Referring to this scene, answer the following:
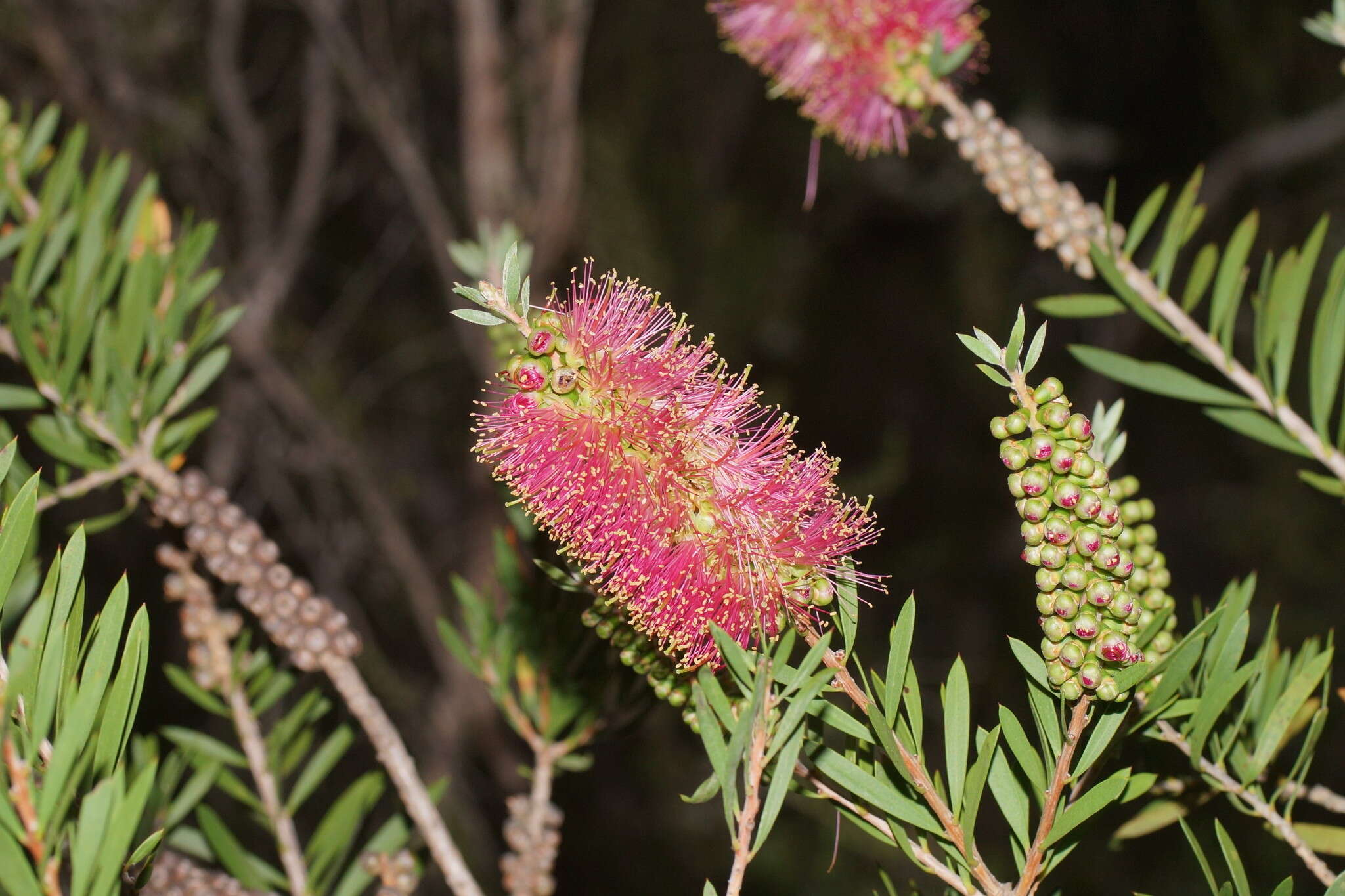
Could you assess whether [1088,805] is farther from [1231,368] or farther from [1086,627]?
[1231,368]

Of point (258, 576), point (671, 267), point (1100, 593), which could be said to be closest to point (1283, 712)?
point (1100, 593)

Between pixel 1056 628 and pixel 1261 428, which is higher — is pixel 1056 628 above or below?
below

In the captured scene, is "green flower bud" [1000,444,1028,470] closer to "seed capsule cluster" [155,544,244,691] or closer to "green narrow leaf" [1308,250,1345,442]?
"green narrow leaf" [1308,250,1345,442]

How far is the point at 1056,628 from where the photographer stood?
0.32 meters

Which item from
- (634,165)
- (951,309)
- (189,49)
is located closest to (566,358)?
(634,165)

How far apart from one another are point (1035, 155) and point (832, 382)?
2248 millimetres

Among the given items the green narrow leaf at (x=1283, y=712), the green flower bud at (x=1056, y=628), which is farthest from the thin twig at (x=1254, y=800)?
the green flower bud at (x=1056, y=628)

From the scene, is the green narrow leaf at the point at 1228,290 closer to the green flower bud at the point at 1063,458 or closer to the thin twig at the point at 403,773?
the green flower bud at the point at 1063,458

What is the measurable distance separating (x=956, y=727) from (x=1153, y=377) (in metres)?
0.27

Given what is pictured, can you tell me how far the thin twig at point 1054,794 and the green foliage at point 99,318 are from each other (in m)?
0.43

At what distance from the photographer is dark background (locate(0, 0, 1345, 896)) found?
1.77 metres

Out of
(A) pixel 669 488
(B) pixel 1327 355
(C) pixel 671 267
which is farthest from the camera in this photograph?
(C) pixel 671 267

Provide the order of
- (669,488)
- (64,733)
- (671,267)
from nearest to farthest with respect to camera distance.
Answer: (64,733)
(669,488)
(671,267)

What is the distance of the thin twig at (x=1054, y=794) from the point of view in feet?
1.06
